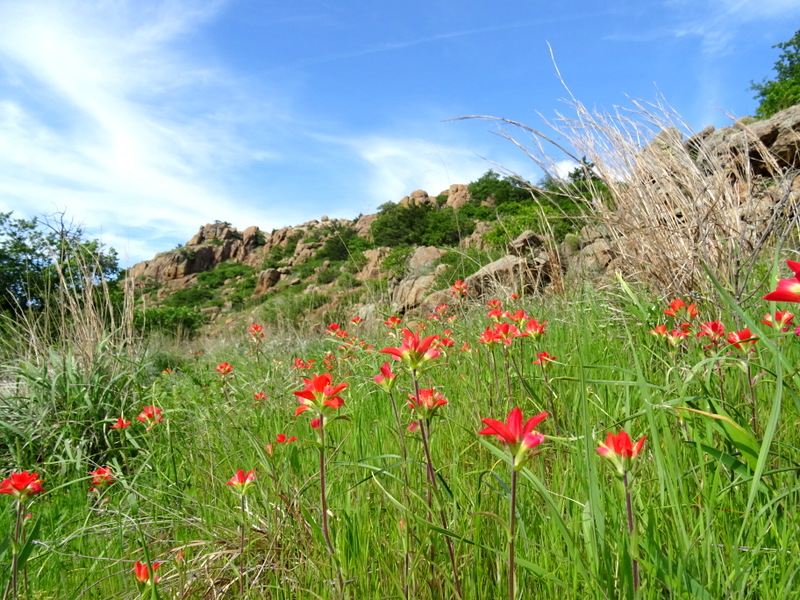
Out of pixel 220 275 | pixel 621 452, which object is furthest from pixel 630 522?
pixel 220 275

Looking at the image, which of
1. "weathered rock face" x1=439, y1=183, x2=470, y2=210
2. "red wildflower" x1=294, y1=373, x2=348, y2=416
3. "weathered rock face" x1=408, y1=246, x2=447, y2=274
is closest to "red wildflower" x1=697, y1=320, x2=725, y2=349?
"red wildflower" x1=294, y1=373, x2=348, y2=416

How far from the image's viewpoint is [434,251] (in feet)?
63.6

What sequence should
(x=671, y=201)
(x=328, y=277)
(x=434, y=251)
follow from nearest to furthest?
(x=671, y=201)
(x=434, y=251)
(x=328, y=277)

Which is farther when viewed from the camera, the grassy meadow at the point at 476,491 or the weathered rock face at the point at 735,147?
the weathered rock face at the point at 735,147

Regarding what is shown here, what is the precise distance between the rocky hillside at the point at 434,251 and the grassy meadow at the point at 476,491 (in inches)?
33.9

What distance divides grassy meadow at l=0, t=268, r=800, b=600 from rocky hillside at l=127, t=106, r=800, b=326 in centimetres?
86

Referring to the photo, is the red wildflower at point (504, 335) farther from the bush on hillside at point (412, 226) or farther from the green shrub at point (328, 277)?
the green shrub at point (328, 277)

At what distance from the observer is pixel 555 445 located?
5.18 ft

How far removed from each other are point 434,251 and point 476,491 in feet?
60.2

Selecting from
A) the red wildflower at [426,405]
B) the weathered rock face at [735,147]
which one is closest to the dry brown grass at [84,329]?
the red wildflower at [426,405]

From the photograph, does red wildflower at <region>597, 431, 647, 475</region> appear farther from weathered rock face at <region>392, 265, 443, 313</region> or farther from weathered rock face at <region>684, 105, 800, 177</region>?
weathered rock face at <region>392, 265, 443, 313</region>

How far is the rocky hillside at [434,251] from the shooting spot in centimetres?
310

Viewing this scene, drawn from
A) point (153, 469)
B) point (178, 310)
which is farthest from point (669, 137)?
point (178, 310)

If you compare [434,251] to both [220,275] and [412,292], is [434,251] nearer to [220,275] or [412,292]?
[412,292]
